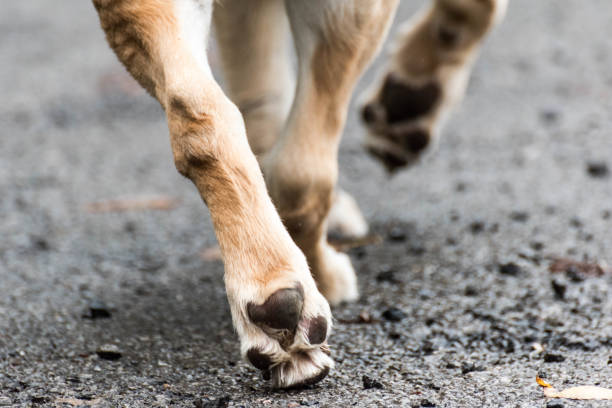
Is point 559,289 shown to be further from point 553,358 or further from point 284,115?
point 284,115

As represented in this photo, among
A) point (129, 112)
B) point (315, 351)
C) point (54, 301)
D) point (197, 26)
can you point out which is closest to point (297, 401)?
point (315, 351)

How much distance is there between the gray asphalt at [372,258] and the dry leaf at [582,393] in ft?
0.15

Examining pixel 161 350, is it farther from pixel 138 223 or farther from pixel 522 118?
pixel 522 118

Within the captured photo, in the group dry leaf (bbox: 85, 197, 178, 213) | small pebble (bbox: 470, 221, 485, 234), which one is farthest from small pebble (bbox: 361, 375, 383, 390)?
dry leaf (bbox: 85, 197, 178, 213)

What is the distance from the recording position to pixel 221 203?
2182mm

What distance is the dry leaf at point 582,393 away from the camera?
2107mm

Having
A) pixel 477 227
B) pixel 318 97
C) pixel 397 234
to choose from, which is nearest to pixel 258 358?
pixel 318 97

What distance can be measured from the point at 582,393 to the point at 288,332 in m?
0.72

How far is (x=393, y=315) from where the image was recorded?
279cm

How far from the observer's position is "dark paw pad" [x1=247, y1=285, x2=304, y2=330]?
201 centimetres

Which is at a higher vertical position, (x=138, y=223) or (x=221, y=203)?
(x=221, y=203)

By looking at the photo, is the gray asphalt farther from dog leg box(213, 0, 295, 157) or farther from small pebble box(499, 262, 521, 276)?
dog leg box(213, 0, 295, 157)

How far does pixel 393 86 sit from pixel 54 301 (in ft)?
5.36

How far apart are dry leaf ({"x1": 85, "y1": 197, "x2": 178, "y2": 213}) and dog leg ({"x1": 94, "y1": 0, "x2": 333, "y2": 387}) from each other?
6.72 feet
